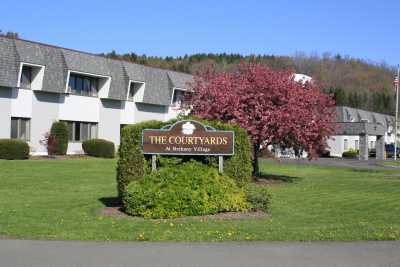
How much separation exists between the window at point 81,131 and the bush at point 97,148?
1.17 m

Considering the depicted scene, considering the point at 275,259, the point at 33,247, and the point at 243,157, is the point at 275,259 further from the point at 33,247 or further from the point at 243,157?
the point at 243,157

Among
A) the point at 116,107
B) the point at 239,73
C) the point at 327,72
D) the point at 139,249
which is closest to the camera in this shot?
the point at 139,249

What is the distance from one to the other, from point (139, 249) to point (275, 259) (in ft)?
6.83

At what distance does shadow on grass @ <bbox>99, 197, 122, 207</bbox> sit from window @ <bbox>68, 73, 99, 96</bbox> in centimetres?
2424

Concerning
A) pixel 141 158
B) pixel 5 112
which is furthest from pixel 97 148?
pixel 141 158

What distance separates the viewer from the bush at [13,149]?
32.3m

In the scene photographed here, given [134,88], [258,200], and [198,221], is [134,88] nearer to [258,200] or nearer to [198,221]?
[258,200]

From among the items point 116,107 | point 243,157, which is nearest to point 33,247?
point 243,157

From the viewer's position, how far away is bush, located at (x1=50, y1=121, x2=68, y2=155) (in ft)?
121

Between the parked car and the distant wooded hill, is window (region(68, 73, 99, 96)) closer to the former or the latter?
the parked car

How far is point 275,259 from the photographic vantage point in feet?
27.8

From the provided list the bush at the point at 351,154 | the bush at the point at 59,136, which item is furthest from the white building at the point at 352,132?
the bush at the point at 59,136

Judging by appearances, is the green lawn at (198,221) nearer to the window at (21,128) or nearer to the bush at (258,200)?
the bush at (258,200)

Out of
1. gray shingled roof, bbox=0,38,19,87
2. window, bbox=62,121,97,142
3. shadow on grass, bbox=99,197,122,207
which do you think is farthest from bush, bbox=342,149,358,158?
shadow on grass, bbox=99,197,122,207
